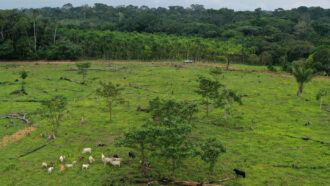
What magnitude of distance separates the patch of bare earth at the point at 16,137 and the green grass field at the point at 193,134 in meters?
0.78

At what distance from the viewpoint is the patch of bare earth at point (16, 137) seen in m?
29.3

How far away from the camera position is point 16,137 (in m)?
30.7

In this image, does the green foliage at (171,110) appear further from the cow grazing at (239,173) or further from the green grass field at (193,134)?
the cow grazing at (239,173)

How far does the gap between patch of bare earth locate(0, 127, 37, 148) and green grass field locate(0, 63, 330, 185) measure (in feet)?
2.55

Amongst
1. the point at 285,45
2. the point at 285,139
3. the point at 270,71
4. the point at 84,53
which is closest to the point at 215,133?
the point at 285,139

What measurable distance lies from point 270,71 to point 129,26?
3367 inches

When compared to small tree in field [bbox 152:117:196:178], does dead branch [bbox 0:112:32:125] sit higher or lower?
lower

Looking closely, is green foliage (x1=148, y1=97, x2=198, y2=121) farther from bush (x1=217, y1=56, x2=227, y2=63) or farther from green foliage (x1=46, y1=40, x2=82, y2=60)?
green foliage (x1=46, y1=40, x2=82, y2=60)

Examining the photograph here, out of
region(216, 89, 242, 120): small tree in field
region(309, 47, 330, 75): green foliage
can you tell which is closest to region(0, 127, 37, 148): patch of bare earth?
region(216, 89, 242, 120): small tree in field

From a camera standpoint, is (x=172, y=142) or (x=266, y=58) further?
(x=266, y=58)

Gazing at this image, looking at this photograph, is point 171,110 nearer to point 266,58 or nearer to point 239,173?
point 239,173

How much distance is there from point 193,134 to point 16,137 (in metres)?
20.2

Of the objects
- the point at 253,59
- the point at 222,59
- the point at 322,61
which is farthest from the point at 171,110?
the point at 253,59

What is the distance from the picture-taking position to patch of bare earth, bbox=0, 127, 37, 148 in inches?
1152
